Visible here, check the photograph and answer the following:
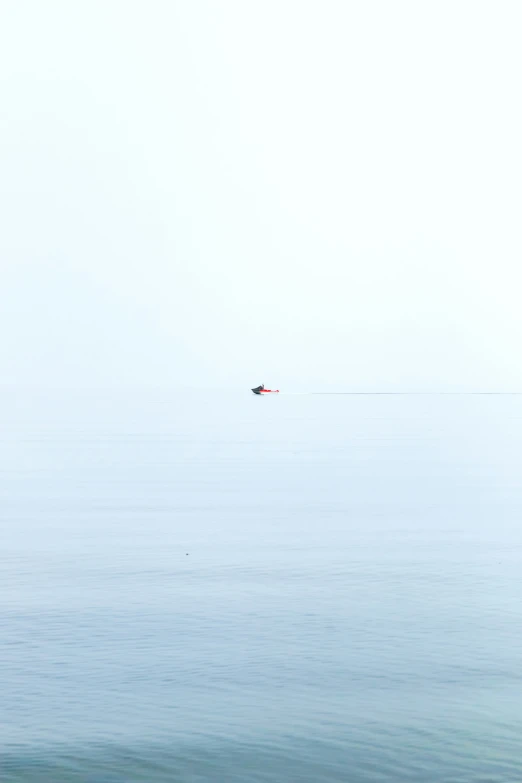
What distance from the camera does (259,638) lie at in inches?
1646

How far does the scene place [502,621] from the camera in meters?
44.9

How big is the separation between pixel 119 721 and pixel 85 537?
37.0 meters

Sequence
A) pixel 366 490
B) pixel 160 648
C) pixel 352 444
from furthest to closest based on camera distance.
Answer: pixel 352 444, pixel 366 490, pixel 160 648

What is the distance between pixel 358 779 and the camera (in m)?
27.9

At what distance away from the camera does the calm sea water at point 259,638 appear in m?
29.7

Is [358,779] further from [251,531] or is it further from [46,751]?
[251,531]

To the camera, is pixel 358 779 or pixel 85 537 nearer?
pixel 358 779

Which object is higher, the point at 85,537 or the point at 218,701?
the point at 85,537

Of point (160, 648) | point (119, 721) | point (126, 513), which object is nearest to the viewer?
point (119, 721)

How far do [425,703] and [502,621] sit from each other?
11872 mm

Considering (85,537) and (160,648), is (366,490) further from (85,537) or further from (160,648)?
(160,648)

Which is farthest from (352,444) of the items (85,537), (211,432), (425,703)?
(425,703)

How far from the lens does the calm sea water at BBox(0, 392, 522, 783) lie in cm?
2969

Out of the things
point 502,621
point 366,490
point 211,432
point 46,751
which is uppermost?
point 211,432
